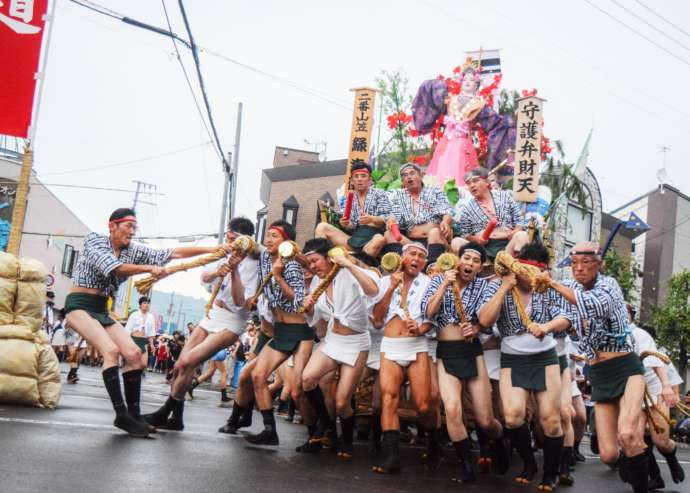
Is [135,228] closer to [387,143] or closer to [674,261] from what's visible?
[387,143]

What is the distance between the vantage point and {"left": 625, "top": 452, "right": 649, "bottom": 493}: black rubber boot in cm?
621

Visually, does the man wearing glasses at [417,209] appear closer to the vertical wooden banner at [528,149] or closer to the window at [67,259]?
the vertical wooden banner at [528,149]

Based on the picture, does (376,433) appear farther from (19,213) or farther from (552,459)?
(19,213)

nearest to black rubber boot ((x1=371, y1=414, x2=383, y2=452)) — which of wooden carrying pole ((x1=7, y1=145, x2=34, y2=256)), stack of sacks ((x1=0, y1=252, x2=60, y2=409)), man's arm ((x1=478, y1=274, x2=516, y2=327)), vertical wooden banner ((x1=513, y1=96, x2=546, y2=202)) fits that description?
man's arm ((x1=478, y1=274, x2=516, y2=327))

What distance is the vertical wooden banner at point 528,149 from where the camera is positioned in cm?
1441

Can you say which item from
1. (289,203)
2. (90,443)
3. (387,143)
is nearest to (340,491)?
(90,443)

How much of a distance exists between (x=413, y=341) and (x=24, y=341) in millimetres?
4743

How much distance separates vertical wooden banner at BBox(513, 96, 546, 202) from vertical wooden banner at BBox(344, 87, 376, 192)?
2.89 meters

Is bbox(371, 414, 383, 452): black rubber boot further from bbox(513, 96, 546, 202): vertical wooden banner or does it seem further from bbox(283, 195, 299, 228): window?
bbox(283, 195, 299, 228): window

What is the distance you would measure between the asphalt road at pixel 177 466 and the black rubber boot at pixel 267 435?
10 cm

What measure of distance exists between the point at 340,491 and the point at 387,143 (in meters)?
13.9

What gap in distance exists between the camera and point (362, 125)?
15.8 meters

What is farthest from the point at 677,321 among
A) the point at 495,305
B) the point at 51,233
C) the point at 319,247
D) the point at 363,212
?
the point at 51,233

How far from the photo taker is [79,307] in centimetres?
716
